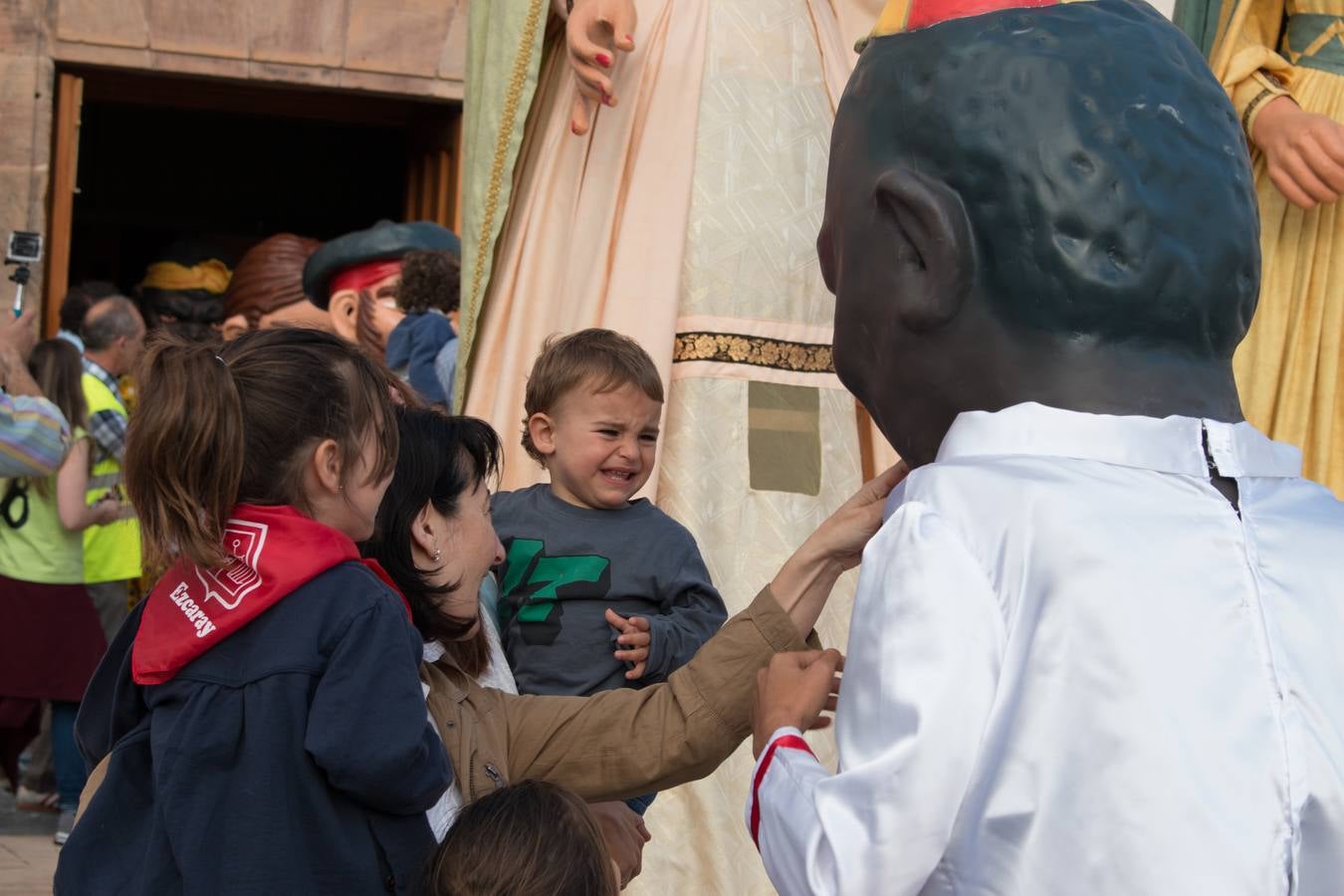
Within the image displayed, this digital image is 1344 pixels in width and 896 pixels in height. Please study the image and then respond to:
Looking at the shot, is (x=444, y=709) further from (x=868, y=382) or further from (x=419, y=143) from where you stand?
(x=419, y=143)

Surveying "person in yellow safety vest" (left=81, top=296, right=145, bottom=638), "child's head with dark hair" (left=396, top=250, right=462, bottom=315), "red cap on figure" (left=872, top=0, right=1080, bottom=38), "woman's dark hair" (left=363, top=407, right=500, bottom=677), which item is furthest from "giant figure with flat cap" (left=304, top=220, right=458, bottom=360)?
"red cap on figure" (left=872, top=0, right=1080, bottom=38)

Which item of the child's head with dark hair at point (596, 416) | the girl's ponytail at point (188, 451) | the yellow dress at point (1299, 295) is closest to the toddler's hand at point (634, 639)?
the child's head with dark hair at point (596, 416)

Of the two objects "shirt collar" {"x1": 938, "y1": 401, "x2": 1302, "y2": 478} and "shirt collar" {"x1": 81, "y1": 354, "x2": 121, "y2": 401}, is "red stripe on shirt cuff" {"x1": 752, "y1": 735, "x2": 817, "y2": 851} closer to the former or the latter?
"shirt collar" {"x1": 938, "y1": 401, "x2": 1302, "y2": 478}

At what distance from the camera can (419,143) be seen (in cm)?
775

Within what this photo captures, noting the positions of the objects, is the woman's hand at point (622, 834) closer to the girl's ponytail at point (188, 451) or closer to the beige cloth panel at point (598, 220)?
the girl's ponytail at point (188, 451)

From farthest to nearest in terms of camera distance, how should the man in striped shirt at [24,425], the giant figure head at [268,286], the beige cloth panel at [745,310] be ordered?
the giant figure head at [268,286] → the man in striped shirt at [24,425] → the beige cloth panel at [745,310]

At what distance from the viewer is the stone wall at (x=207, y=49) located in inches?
252

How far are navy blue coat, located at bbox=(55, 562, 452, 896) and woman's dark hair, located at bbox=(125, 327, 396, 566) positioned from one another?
115mm

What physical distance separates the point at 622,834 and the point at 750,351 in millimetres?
1505

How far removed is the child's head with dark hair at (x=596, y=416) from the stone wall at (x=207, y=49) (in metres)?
3.73

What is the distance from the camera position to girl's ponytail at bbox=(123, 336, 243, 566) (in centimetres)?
176

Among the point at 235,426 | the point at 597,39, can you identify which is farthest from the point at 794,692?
the point at 597,39

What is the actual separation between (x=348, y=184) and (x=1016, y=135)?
9.26 meters

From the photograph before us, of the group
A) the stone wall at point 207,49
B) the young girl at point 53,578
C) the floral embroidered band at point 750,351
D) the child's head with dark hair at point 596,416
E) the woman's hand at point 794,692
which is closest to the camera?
the woman's hand at point 794,692
